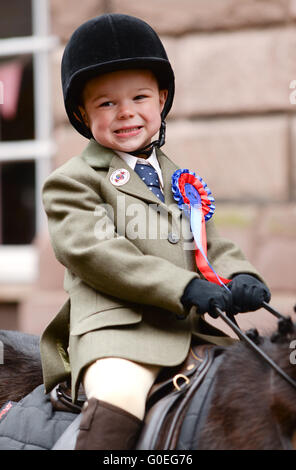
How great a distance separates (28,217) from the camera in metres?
5.70

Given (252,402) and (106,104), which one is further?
(106,104)

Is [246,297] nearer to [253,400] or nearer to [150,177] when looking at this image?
[253,400]

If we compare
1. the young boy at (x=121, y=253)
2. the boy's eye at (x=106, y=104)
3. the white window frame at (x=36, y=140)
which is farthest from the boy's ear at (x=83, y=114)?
the white window frame at (x=36, y=140)

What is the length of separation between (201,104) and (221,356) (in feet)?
10.9

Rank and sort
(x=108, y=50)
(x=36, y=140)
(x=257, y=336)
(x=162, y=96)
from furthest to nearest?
1. (x=36, y=140)
2. (x=162, y=96)
3. (x=108, y=50)
4. (x=257, y=336)

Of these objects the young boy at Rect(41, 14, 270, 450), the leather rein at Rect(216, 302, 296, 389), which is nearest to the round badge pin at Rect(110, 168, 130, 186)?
the young boy at Rect(41, 14, 270, 450)

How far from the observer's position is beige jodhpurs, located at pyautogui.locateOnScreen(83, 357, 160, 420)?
1.54 meters

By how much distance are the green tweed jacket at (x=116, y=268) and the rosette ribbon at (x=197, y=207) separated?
0.09ft

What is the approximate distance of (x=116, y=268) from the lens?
166cm

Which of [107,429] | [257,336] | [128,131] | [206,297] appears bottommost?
[107,429]

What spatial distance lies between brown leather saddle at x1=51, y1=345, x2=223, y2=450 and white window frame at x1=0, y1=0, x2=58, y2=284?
3846 millimetres

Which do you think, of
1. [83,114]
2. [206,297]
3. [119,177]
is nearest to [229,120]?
[83,114]

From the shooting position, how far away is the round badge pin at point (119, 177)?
6.05ft

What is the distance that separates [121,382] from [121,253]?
0.33m
